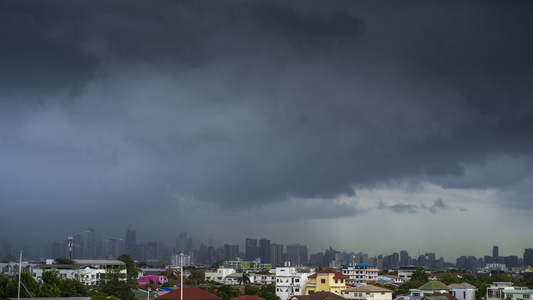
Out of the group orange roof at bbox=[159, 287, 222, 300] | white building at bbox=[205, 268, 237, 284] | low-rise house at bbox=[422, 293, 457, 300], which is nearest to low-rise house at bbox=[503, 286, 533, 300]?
low-rise house at bbox=[422, 293, 457, 300]

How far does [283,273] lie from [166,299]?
26879 millimetres

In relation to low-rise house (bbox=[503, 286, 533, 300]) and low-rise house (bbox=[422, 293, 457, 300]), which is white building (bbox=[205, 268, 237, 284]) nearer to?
low-rise house (bbox=[422, 293, 457, 300])

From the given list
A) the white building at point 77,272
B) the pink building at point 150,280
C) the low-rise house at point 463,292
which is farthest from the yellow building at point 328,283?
the pink building at point 150,280

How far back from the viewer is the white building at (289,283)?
7825cm

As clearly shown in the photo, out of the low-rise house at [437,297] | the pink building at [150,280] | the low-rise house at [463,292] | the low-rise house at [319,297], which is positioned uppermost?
the low-rise house at [437,297]

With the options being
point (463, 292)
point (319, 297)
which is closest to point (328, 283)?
point (319, 297)

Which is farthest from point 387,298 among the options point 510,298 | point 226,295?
point 226,295

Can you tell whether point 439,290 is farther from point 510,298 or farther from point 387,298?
point 510,298

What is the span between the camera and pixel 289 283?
79.1 metres

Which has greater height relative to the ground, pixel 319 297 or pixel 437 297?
pixel 437 297

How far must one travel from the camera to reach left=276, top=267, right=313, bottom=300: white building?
7825 cm

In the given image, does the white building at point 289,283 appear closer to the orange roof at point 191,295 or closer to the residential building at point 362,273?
the orange roof at point 191,295

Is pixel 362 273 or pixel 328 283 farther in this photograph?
pixel 362 273

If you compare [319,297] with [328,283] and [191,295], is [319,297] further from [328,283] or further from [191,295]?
[191,295]
